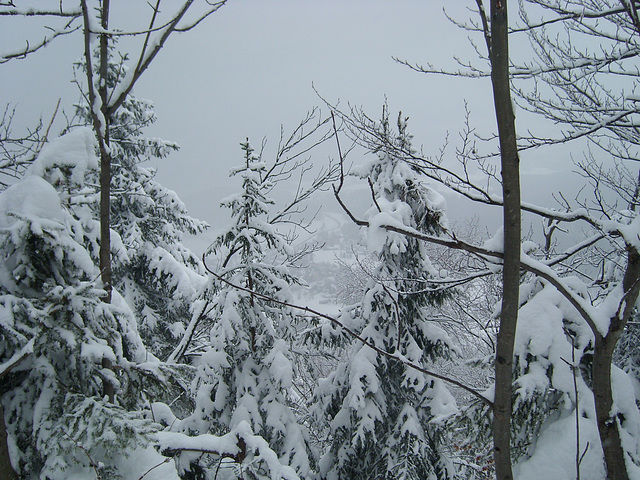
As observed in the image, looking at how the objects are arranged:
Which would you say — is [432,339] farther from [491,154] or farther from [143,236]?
[143,236]

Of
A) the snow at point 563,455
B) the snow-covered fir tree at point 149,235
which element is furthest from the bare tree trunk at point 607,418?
the snow-covered fir tree at point 149,235

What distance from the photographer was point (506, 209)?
1.29 m

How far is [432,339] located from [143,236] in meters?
7.39

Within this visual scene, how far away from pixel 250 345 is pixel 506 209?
5.25 m

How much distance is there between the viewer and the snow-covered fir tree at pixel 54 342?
215 cm

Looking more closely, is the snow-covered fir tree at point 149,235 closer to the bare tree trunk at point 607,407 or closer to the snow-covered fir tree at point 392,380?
the snow-covered fir tree at point 392,380

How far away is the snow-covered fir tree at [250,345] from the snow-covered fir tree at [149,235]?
4001mm

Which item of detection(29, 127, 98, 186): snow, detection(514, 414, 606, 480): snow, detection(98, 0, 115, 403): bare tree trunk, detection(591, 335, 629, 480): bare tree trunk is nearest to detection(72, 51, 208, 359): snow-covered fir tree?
detection(29, 127, 98, 186): snow

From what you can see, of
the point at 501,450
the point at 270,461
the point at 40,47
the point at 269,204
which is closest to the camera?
the point at 501,450

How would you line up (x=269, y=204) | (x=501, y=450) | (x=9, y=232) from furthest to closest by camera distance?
(x=269, y=204) < (x=9, y=232) < (x=501, y=450)

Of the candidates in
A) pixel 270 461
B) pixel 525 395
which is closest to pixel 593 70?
pixel 525 395

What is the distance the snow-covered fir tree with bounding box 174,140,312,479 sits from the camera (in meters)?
5.45

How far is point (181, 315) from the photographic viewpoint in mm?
10383

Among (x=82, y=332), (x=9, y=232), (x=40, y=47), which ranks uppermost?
(x=40, y=47)
